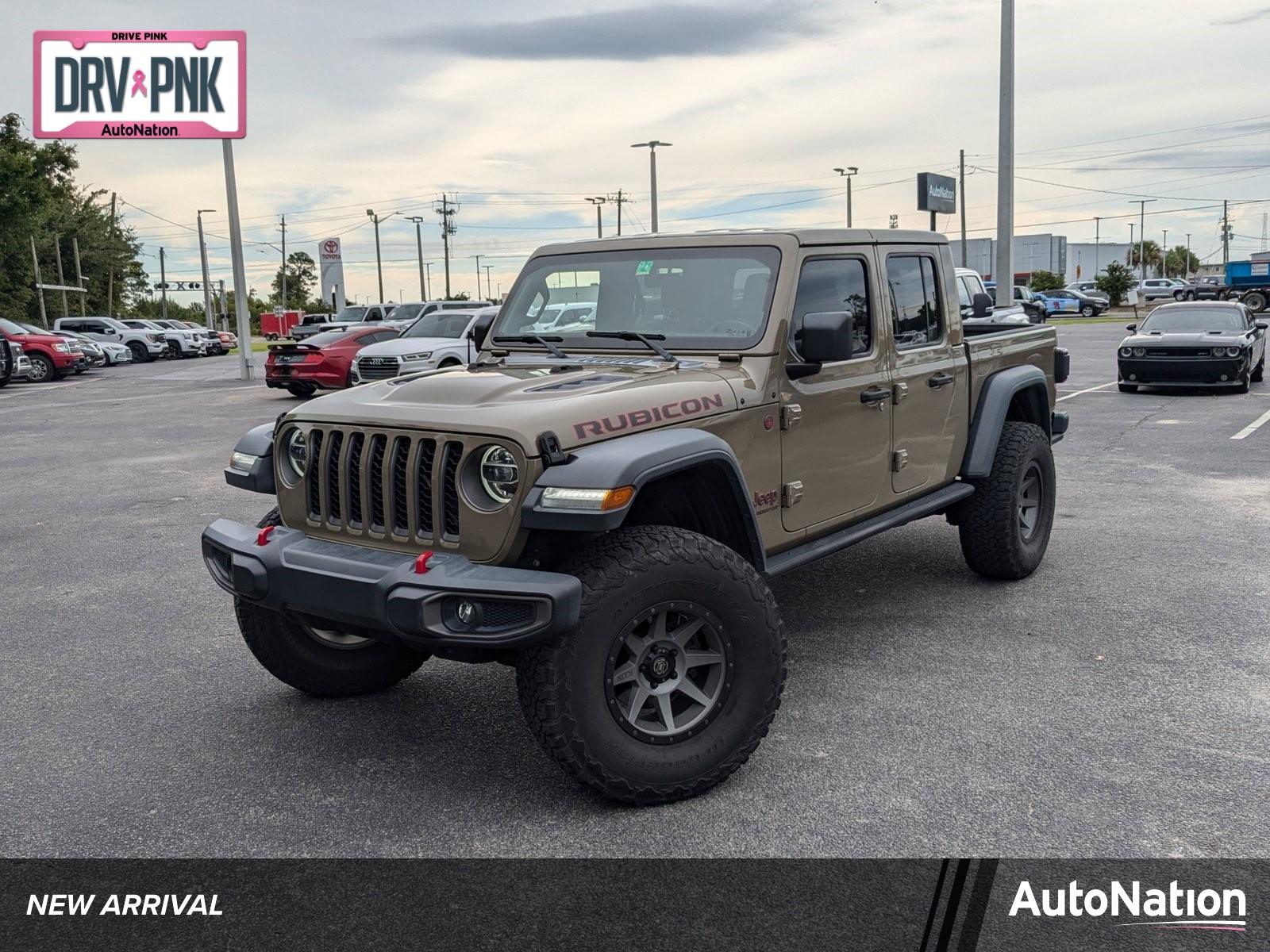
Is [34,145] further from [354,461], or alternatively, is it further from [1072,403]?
[354,461]

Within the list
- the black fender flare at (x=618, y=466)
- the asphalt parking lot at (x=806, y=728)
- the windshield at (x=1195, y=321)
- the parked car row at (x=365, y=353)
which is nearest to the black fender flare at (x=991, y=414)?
the asphalt parking lot at (x=806, y=728)

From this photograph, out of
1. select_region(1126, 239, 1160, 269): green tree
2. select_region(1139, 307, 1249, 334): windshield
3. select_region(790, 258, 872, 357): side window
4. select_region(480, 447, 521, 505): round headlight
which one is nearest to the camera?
select_region(480, 447, 521, 505): round headlight

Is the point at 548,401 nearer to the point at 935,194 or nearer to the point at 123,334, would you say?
the point at 935,194

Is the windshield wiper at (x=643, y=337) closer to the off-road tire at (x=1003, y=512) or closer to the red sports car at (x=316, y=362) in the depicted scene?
the off-road tire at (x=1003, y=512)

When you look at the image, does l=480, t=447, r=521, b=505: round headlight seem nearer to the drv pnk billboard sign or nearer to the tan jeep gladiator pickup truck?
the tan jeep gladiator pickup truck

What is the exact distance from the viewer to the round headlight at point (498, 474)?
3.73m

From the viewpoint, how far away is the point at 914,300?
5.78 m

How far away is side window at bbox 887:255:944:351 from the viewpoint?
5602 millimetres

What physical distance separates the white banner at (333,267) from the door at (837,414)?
43661mm

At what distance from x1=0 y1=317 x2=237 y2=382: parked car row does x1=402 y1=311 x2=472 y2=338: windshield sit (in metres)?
12.1

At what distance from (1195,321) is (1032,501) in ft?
44.5

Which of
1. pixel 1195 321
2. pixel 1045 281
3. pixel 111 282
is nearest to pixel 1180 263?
pixel 1045 281

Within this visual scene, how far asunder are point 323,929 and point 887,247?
4.03 m

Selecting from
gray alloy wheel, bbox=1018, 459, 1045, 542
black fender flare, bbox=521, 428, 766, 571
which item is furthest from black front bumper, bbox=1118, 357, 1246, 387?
black fender flare, bbox=521, 428, 766, 571
